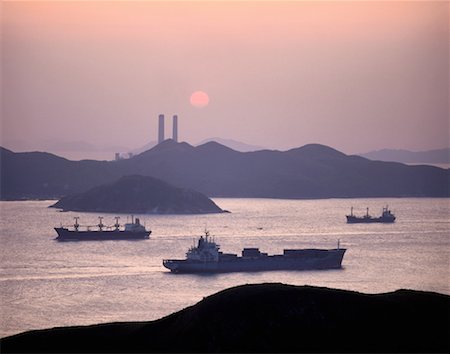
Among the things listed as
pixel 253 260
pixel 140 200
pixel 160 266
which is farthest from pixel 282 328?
pixel 140 200

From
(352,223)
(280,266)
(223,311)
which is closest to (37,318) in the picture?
(223,311)

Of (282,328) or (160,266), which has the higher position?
(160,266)

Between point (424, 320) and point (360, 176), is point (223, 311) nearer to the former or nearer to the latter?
point (424, 320)

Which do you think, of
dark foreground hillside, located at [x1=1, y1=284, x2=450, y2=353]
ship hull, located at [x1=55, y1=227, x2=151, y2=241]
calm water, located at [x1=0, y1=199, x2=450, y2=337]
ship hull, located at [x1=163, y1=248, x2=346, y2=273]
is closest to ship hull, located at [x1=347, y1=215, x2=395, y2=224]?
calm water, located at [x1=0, y1=199, x2=450, y2=337]

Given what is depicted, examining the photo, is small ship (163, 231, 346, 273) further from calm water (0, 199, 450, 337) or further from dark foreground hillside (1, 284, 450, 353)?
dark foreground hillside (1, 284, 450, 353)

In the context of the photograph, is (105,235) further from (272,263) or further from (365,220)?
(365,220)

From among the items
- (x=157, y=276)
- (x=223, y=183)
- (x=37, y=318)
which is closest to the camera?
(x=37, y=318)

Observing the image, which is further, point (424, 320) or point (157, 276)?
point (157, 276)
